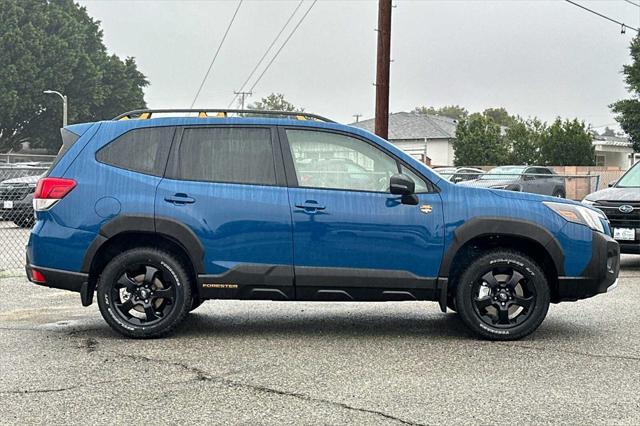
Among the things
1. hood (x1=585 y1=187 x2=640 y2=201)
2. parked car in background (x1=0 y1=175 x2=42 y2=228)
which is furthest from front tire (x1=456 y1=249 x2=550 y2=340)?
parked car in background (x1=0 y1=175 x2=42 y2=228)

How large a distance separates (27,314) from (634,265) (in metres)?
8.81

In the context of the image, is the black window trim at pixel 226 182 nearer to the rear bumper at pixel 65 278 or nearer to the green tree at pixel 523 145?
the rear bumper at pixel 65 278

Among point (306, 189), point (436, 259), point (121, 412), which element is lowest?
point (121, 412)

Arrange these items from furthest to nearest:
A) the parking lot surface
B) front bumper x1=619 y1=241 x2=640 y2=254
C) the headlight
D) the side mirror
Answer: front bumper x1=619 y1=241 x2=640 y2=254, the headlight, the side mirror, the parking lot surface

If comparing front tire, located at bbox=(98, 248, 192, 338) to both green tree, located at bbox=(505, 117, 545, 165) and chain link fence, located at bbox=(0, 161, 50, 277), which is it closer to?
chain link fence, located at bbox=(0, 161, 50, 277)

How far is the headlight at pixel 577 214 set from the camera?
21.1 ft

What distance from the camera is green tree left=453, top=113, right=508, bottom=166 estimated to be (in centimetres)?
5544

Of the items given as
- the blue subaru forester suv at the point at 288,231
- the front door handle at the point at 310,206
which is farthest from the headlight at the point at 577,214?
the front door handle at the point at 310,206

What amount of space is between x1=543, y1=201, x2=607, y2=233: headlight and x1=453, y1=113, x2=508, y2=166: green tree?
49.3m

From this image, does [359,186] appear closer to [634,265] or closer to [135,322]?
[135,322]

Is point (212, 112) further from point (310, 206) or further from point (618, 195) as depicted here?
point (618, 195)

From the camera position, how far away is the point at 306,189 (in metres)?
6.34

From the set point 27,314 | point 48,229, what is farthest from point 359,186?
point 27,314

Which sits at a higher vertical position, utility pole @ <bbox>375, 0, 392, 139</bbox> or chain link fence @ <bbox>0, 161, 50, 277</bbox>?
utility pole @ <bbox>375, 0, 392, 139</bbox>
